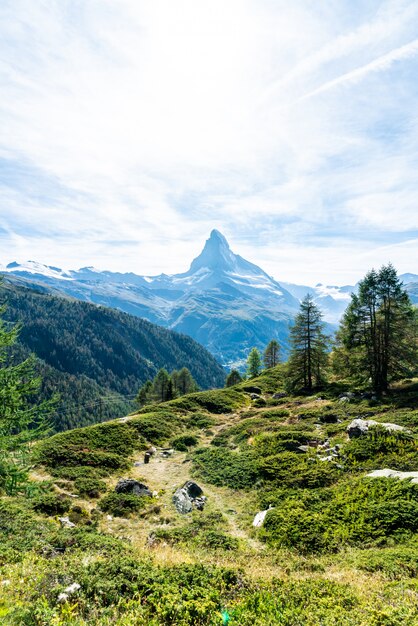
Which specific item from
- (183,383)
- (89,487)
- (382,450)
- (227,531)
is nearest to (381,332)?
(382,450)

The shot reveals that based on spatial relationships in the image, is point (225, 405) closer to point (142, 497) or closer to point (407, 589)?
point (142, 497)

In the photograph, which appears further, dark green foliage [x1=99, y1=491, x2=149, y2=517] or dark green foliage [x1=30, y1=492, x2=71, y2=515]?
dark green foliage [x1=99, y1=491, x2=149, y2=517]

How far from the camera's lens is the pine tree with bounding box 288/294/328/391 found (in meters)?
47.0

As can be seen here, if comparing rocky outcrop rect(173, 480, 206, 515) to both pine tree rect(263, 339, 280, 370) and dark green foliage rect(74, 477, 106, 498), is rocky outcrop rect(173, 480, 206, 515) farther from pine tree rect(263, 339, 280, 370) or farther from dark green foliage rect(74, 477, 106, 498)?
pine tree rect(263, 339, 280, 370)

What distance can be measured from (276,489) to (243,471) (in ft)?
13.6

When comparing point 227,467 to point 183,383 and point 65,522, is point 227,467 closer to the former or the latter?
point 65,522

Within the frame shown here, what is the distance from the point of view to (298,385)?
158 feet

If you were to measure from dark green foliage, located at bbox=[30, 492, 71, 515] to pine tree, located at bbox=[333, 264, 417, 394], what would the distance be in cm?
3413

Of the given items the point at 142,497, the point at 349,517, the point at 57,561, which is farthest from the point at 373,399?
the point at 57,561

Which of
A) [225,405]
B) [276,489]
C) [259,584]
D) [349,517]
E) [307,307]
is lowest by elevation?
[225,405]

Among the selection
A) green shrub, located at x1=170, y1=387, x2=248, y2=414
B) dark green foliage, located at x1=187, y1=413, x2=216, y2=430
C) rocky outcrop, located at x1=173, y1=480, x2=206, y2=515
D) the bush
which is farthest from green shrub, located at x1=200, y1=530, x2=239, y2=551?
green shrub, located at x1=170, y1=387, x2=248, y2=414

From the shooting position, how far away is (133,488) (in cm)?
2000

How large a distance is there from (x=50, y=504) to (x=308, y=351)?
39.0 m

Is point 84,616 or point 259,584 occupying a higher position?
point 84,616
